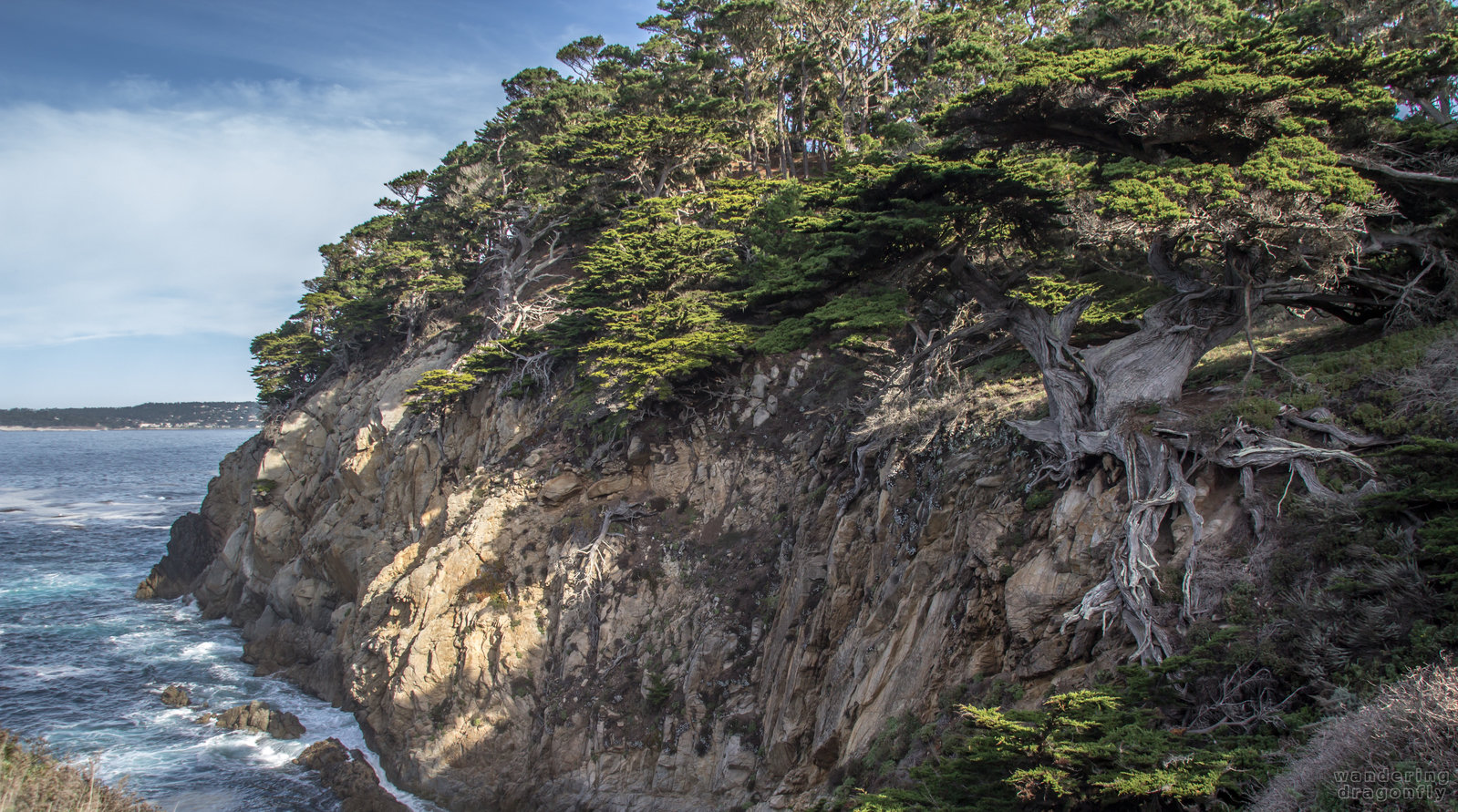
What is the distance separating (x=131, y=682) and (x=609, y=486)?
19.0 m

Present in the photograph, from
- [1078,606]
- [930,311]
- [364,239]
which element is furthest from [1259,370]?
[364,239]

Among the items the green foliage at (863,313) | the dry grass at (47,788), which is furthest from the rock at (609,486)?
the dry grass at (47,788)

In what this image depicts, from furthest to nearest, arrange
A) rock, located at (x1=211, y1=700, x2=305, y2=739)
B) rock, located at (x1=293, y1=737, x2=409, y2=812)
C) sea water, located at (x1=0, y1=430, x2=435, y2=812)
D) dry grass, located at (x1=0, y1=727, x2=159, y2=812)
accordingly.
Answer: rock, located at (x1=211, y1=700, x2=305, y2=739) → sea water, located at (x1=0, y1=430, x2=435, y2=812) → rock, located at (x1=293, y1=737, x2=409, y2=812) → dry grass, located at (x1=0, y1=727, x2=159, y2=812)

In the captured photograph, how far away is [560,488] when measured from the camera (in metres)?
20.3

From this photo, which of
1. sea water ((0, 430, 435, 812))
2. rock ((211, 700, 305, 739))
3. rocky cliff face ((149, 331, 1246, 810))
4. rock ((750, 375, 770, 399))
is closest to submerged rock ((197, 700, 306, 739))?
rock ((211, 700, 305, 739))

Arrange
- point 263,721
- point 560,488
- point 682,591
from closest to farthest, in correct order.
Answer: point 682,591 < point 560,488 < point 263,721

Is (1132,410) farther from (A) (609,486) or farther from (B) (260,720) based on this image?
(B) (260,720)

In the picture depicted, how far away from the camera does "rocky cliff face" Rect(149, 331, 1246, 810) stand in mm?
9141

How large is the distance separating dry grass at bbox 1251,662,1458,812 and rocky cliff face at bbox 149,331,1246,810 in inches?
113

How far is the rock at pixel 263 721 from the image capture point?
21.2m

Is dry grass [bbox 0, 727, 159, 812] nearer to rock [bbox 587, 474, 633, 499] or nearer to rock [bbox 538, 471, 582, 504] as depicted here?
rock [bbox 538, 471, 582, 504]

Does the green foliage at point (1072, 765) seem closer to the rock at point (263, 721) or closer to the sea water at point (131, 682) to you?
the sea water at point (131, 682)

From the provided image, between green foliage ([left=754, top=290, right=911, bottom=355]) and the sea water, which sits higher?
green foliage ([left=754, top=290, right=911, bottom=355])

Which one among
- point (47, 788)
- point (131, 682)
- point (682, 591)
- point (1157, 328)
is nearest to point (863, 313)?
point (1157, 328)
